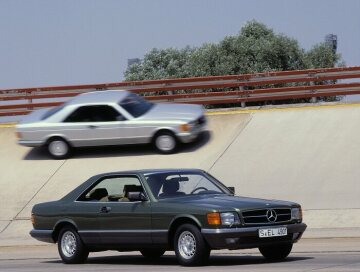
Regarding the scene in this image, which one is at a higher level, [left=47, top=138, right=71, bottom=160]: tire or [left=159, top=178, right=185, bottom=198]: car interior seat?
[left=159, top=178, right=185, bottom=198]: car interior seat

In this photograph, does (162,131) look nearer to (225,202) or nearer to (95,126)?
(95,126)

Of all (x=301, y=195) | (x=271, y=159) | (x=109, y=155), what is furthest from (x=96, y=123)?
(x=301, y=195)

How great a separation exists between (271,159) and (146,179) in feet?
34.6

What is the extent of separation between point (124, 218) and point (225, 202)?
1559mm

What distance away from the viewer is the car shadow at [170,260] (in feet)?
45.6

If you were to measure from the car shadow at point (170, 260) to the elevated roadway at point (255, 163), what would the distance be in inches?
198

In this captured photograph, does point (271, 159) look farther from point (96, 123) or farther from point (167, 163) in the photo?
point (96, 123)

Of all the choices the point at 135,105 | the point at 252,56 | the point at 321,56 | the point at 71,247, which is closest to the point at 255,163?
the point at 135,105

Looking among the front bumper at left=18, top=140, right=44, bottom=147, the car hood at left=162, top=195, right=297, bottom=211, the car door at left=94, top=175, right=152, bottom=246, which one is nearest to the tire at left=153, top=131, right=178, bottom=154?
the front bumper at left=18, top=140, right=44, bottom=147

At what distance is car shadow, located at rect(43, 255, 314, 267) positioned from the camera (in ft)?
45.6

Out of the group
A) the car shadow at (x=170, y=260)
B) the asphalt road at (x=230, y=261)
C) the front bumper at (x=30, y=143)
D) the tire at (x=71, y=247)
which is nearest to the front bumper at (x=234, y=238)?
the asphalt road at (x=230, y=261)

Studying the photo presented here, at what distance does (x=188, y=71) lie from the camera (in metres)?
76.1

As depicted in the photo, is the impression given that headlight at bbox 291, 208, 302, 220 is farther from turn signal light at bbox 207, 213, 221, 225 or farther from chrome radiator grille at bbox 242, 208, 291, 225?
turn signal light at bbox 207, 213, 221, 225

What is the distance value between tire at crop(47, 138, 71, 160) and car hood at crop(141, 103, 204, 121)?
7.21 feet
